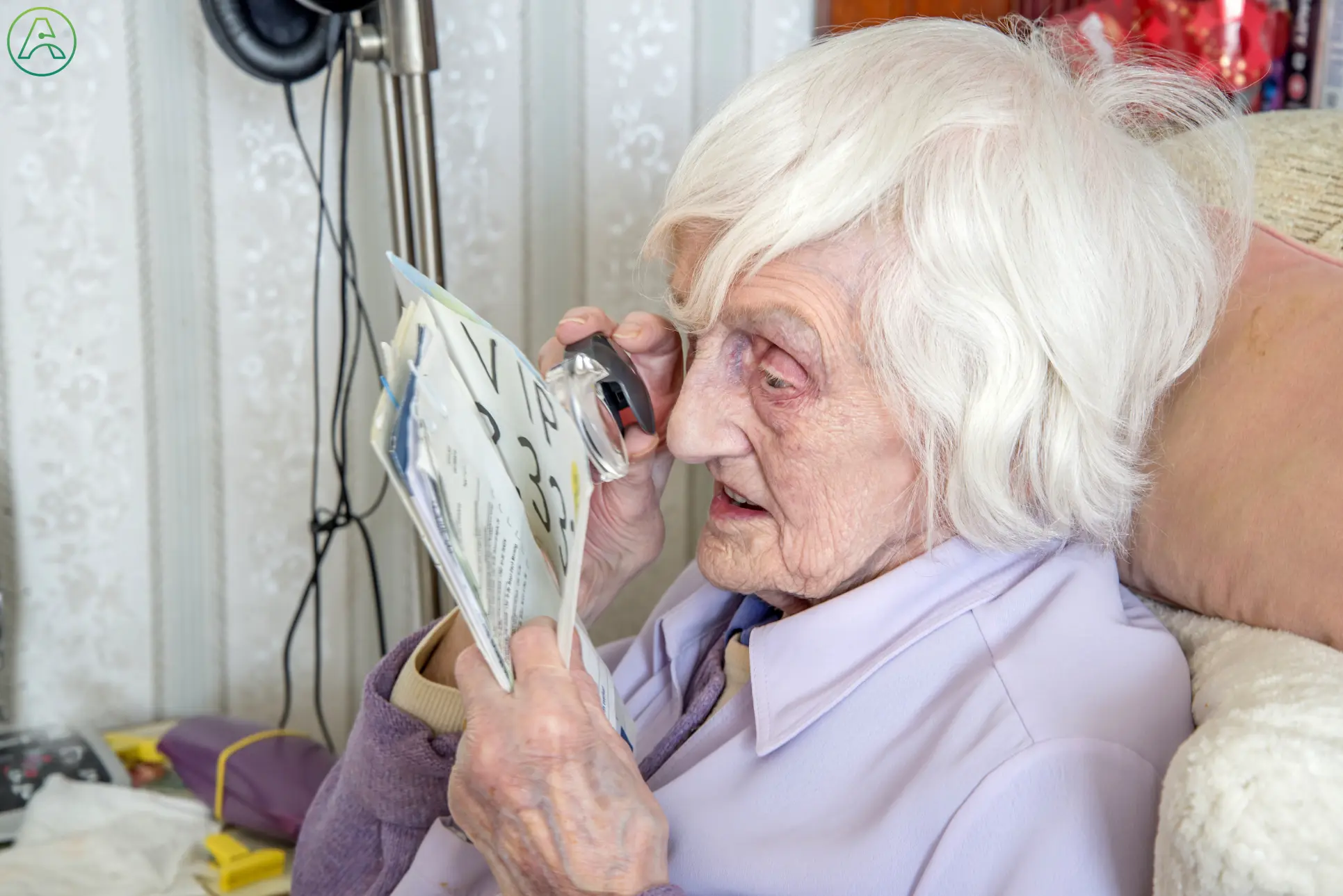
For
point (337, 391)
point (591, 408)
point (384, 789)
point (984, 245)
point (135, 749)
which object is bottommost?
point (135, 749)

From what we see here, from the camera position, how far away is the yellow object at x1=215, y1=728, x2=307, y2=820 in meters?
1.40

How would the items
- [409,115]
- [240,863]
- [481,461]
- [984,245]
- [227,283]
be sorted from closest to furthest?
[481,461]
[984,245]
[240,863]
[409,115]
[227,283]

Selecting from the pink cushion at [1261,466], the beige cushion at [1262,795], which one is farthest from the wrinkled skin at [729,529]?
the beige cushion at [1262,795]

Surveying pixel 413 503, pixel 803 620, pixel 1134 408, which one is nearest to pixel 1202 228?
pixel 1134 408

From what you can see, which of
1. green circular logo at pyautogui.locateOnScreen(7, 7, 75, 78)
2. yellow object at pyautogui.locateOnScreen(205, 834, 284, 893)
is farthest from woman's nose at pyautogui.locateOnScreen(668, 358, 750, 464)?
green circular logo at pyautogui.locateOnScreen(7, 7, 75, 78)

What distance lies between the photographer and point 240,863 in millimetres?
1310

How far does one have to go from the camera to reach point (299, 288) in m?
1.70

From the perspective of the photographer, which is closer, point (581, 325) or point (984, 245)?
point (984, 245)

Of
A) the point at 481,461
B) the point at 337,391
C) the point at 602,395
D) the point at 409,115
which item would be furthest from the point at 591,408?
the point at 337,391

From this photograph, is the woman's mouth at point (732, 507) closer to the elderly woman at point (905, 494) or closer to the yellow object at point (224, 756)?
the elderly woman at point (905, 494)

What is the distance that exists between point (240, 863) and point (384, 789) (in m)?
0.31

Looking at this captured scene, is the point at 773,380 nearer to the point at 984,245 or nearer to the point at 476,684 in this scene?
the point at 984,245

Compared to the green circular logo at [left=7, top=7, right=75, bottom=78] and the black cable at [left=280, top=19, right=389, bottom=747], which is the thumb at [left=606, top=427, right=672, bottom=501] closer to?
the black cable at [left=280, top=19, right=389, bottom=747]

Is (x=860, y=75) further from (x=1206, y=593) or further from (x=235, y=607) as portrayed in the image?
(x=235, y=607)
